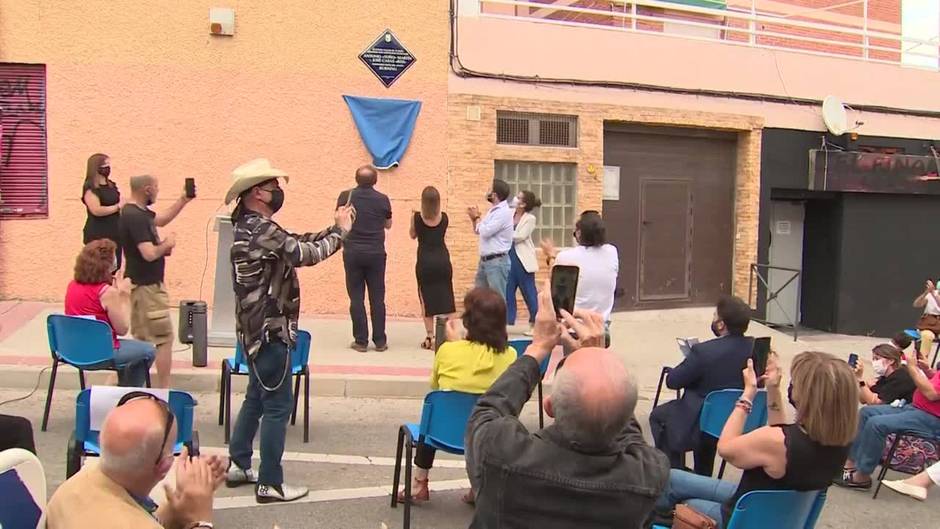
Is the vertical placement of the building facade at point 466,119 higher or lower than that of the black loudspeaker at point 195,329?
higher

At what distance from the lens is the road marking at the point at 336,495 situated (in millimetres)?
4465

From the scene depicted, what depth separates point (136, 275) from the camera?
19.8 feet

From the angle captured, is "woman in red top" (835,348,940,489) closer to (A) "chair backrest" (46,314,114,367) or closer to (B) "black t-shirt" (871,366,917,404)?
(B) "black t-shirt" (871,366,917,404)

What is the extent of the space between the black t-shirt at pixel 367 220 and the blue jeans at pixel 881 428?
468 cm

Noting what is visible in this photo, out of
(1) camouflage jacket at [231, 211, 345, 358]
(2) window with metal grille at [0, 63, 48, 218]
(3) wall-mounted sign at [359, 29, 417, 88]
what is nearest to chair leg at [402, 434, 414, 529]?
(1) camouflage jacket at [231, 211, 345, 358]

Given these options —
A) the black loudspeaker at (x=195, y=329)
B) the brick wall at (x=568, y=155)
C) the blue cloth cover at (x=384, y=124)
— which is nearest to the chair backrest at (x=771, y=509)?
the black loudspeaker at (x=195, y=329)

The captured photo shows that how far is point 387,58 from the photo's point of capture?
10.4m

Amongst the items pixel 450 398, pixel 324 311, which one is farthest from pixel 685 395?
pixel 324 311

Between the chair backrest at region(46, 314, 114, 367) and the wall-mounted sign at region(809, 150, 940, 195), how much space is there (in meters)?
11.2

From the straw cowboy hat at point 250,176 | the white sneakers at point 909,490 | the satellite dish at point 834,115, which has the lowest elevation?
the white sneakers at point 909,490

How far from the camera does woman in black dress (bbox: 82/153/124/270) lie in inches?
279

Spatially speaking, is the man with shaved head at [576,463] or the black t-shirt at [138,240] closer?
the man with shaved head at [576,463]

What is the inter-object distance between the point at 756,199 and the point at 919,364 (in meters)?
7.22

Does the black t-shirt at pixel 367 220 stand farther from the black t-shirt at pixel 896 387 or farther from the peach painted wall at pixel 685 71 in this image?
the black t-shirt at pixel 896 387
